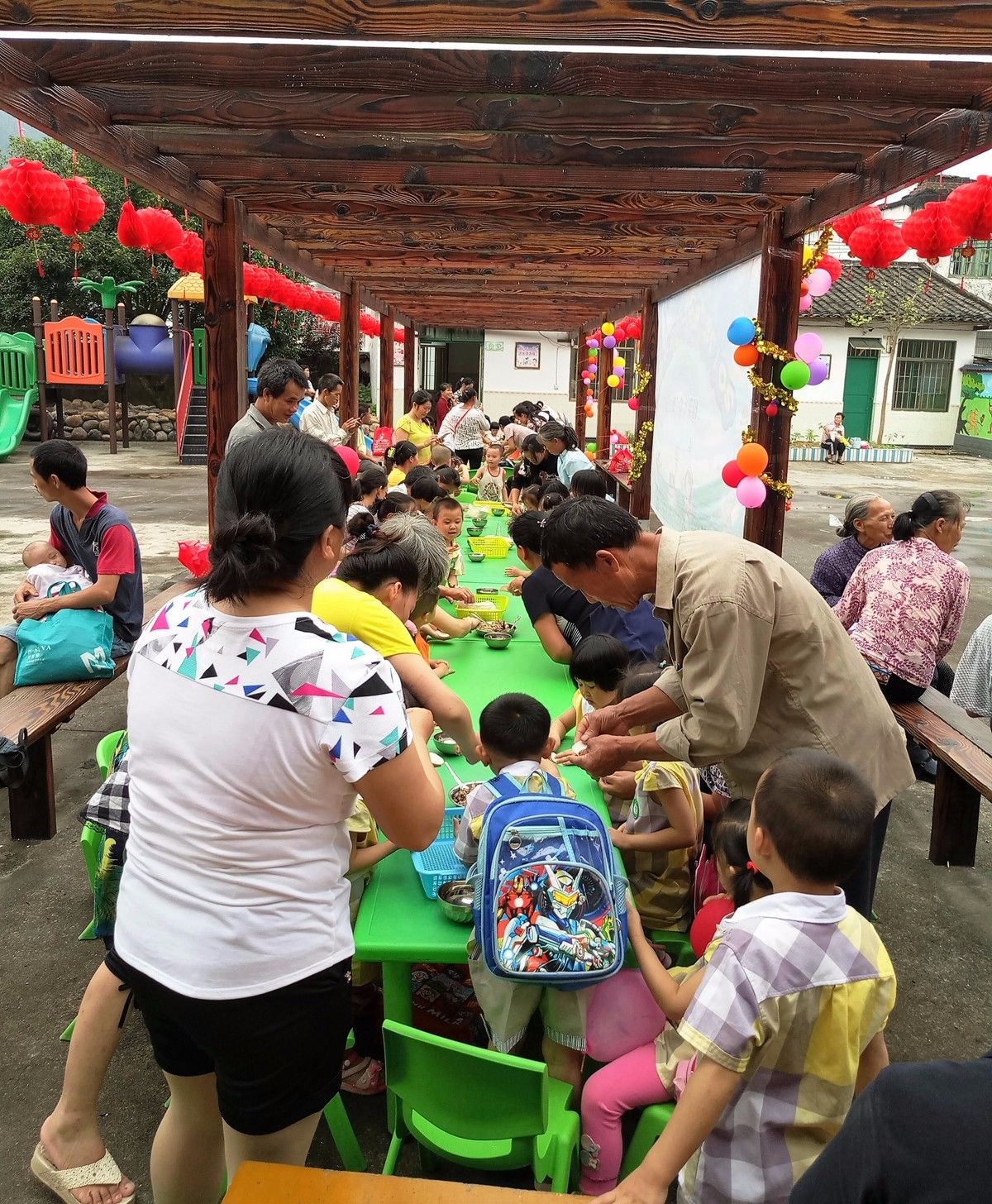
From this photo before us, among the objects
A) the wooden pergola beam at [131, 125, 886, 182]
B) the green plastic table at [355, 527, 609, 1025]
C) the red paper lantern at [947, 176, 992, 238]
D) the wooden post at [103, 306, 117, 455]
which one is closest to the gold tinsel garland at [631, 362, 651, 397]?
the red paper lantern at [947, 176, 992, 238]

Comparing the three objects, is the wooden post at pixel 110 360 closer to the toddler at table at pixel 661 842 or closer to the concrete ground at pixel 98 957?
the concrete ground at pixel 98 957

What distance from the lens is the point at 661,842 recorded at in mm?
2543

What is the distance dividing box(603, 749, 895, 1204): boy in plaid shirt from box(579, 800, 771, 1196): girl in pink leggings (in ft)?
1.00

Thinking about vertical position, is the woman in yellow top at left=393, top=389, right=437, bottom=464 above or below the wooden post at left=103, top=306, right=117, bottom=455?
below

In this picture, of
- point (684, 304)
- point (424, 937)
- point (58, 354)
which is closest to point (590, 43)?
point (424, 937)

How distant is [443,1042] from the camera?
1711 mm

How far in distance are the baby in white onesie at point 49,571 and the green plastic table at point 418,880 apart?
1550 millimetres

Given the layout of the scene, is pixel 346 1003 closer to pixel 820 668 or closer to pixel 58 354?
pixel 820 668

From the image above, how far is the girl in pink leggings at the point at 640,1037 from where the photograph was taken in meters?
2.04

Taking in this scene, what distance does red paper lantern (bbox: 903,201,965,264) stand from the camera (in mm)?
5484

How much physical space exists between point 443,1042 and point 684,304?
757cm

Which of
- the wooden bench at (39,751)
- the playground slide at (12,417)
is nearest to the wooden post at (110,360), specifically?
the playground slide at (12,417)

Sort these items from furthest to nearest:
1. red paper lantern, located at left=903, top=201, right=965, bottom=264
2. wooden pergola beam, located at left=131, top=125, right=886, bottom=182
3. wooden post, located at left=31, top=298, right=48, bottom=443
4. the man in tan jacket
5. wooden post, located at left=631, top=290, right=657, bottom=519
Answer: wooden post, located at left=31, top=298, right=48, bottom=443, wooden post, located at left=631, top=290, right=657, bottom=519, red paper lantern, located at left=903, top=201, right=965, bottom=264, wooden pergola beam, located at left=131, top=125, right=886, bottom=182, the man in tan jacket

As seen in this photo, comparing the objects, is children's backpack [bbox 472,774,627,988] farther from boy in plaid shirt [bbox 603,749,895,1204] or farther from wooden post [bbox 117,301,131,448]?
wooden post [bbox 117,301,131,448]
